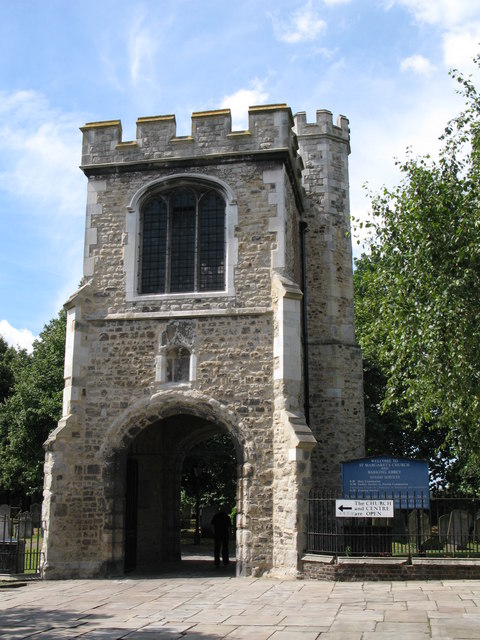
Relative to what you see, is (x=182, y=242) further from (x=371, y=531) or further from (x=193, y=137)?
(x=371, y=531)

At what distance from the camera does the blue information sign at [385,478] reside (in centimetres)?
1380

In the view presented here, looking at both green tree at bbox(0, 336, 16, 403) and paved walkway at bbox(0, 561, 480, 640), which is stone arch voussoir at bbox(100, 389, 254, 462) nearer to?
paved walkway at bbox(0, 561, 480, 640)

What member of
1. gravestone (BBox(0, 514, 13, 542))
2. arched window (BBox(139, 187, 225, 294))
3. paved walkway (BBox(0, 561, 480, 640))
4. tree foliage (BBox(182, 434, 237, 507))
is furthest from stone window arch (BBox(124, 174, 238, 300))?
tree foliage (BBox(182, 434, 237, 507))

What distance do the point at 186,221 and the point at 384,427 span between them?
472 inches

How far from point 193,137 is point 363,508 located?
861 cm

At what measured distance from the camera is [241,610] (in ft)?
32.7

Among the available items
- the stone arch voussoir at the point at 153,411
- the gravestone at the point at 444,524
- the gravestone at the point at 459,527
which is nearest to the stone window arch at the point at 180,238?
the stone arch voussoir at the point at 153,411

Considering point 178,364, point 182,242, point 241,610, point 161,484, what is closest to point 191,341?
point 178,364

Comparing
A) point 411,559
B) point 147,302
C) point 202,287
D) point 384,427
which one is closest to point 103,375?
point 147,302

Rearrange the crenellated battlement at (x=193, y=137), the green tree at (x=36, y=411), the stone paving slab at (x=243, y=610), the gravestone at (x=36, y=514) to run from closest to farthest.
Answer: the stone paving slab at (x=243, y=610) < the crenellated battlement at (x=193, y=137) < the gravestone at (x=36, y=514) < the green tree at (x=36, y=411)

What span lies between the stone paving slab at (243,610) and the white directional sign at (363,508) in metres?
A: 1.26

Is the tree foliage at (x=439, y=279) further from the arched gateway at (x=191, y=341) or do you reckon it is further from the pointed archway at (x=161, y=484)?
the pointed archway at (x=161, y=484)

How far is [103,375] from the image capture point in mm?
15188

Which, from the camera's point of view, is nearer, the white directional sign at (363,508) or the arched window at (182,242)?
the white directional sign at (363,508)
